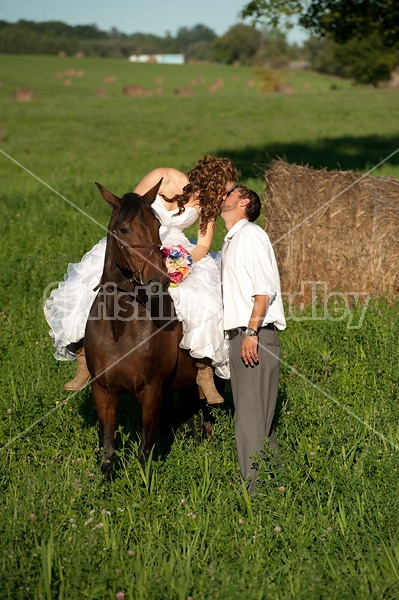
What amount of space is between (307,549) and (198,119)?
128 feet

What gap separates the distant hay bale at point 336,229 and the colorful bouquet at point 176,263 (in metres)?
5.21

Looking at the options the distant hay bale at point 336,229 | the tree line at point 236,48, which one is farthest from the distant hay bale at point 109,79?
the distant hay bale at point 336,229

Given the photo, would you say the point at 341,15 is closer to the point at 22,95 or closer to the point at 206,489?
the point at 206,489

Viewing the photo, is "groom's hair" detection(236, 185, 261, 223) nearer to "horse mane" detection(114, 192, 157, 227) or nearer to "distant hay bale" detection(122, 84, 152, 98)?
"horse mane" detection(114, 192, 157, 227)

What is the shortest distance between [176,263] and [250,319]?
1.09 meters

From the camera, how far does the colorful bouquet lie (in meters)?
6.39

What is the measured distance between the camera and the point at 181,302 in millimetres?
6375

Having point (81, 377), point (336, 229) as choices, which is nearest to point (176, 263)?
point (81, 377)

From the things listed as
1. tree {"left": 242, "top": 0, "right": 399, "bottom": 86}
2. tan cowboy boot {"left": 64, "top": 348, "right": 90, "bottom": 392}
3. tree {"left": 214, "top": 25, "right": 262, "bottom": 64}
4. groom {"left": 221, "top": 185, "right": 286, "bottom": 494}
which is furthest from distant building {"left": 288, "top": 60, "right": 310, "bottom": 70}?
groom {"left": 221, "top": 185, "right": 286, "bottom": 494}

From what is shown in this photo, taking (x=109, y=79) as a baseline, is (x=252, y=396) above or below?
below

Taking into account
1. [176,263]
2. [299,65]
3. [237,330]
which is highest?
[299,65]

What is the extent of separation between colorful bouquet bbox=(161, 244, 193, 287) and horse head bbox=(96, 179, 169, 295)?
2.50ft

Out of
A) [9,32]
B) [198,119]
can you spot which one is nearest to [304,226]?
[198,119]

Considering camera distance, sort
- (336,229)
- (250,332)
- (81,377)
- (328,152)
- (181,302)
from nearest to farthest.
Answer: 1. (250,332)
2. (181,302)
3. (81,377)
4. (336,229)
5. (328,152)
